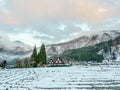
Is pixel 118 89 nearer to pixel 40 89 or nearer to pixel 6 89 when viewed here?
pixel 40 89

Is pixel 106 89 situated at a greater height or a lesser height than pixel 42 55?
lesser

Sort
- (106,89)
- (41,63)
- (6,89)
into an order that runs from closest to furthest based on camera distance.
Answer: (6,89), (106,89), (41,63)

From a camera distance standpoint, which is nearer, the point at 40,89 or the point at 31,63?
the point at 40,89

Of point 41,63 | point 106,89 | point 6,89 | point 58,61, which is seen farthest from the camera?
point 58,61

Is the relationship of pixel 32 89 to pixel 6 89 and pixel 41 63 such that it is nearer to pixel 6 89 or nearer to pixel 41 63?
pixel 6 89

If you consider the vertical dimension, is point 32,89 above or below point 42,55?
below

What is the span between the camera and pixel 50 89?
19.4m

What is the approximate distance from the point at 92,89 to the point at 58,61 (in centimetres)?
9296

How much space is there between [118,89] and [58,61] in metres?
92.7

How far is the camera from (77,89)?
19172 millimetres

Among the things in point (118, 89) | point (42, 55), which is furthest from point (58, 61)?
point (118, 89)

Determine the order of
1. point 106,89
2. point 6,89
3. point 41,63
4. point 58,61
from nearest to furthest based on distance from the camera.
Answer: point 6,89 → point 106,89 → point 41,63 → point 58,61

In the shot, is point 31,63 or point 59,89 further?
point 31,63

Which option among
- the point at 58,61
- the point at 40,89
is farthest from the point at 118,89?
the point at 58,61
